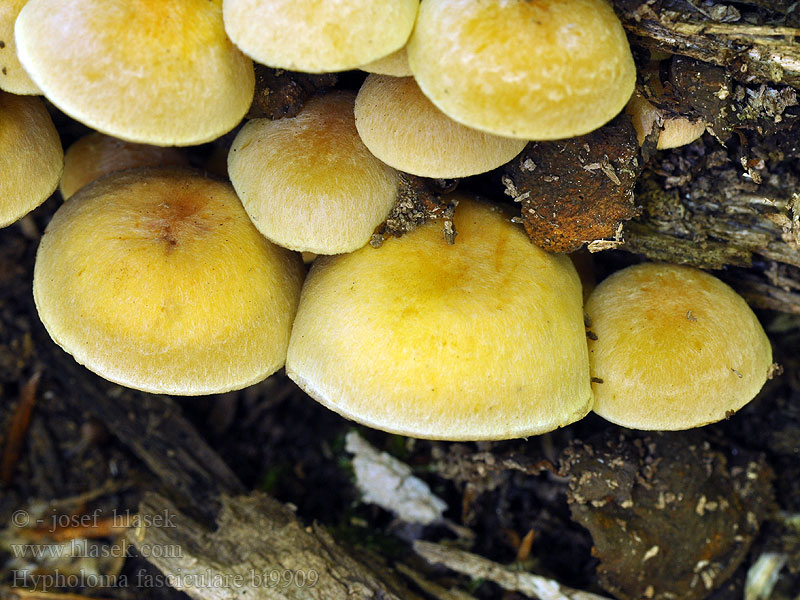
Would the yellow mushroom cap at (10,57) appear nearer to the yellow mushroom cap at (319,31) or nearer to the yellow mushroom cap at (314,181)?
the yellow mushroom cap at (314,181)

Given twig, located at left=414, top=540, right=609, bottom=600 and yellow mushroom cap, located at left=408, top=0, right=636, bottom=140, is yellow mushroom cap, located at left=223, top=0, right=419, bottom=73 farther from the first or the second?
twig, located at left=414, top=540, right=609, bottom=600

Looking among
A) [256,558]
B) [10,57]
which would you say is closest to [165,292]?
[10,57]

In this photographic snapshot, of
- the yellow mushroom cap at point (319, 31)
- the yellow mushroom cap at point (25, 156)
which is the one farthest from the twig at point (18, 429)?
the yellow mushroom cap at point (319, 31)

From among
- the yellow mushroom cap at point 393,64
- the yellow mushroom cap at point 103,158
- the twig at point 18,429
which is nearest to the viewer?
the yellow mushroom cap at point 393,64

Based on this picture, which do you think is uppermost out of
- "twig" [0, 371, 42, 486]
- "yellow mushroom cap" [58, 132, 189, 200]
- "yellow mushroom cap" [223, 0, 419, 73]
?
"yellow mushroom cap" [223, 0, 419, 73]

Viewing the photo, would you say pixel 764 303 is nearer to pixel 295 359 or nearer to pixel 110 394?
pixel 295 359

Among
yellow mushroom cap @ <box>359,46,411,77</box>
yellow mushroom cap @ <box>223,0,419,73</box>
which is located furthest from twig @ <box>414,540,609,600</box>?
yellow mushroom cap @ <box>223,0,419,73</box>

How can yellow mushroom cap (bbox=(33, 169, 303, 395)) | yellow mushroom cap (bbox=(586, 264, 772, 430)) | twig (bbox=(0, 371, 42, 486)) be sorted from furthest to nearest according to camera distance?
twig (bbox=(0, 371, 42, 486)) < yellow mushroom cap (bbox=(586, 264, 772, 430)) < yellow mushroom cap (bbox=(33, 169, 303, 395))

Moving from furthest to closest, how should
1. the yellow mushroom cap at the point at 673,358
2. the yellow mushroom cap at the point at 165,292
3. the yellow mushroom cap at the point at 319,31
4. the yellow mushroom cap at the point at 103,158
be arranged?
the yellow mushroom cap at the point at 103,158
the yellow mushroom cap at the point at 673,358
the yellow mushroom cap at the point at 165,292
the yellow mushroom cap at the point at 319,31
